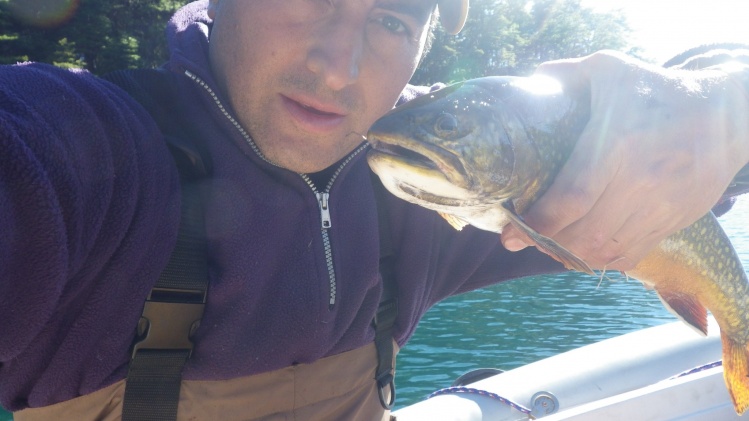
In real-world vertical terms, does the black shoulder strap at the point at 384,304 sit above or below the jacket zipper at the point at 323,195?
below

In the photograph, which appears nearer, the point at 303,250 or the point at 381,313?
the point at 303,250

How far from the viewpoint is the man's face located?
2.46m

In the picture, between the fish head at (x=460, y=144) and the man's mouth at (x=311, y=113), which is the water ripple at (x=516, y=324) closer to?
the man's mouth at (x=311, y=113)

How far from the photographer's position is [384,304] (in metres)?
2.88

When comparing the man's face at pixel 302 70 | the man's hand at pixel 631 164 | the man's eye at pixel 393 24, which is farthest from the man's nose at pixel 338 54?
the man's hand at pixel 631 164

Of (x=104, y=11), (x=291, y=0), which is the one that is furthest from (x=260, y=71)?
(x=104, y=11)

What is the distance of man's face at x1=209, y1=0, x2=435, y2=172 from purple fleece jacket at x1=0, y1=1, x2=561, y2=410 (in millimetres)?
98

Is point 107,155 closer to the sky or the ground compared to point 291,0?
closer to the ground

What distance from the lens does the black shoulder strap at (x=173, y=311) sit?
2133 millimetres

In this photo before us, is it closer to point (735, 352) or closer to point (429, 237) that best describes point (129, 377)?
point (429, 237)

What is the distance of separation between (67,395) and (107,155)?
0.84 meters

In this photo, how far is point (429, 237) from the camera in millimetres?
3035

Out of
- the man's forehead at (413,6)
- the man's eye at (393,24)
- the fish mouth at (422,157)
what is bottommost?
the fish mouth at (422,157)

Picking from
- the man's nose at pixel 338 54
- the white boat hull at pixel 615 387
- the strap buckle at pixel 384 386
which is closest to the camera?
the man's nose at pixel 338 54
